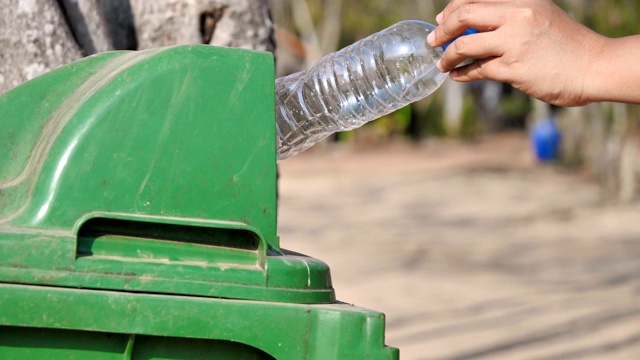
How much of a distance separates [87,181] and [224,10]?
1392mm

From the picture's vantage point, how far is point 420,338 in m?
7.09

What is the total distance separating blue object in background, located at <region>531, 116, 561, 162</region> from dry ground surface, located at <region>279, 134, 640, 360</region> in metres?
0.58

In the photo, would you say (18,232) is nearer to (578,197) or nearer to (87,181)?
(87,181)

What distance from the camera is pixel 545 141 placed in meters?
23.2

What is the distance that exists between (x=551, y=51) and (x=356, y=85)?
1161 mm

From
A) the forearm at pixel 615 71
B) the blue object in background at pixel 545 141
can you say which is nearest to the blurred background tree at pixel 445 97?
the blue object in background at pixel 545 141

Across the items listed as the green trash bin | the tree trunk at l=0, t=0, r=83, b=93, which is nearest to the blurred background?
the tree trunk at l=0, t=0, r=83, b=93

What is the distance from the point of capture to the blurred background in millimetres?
3219

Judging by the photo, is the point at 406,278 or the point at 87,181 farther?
the point at 406,278

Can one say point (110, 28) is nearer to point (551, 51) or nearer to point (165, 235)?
point (165, 235)

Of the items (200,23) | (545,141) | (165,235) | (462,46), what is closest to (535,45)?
(462,46)

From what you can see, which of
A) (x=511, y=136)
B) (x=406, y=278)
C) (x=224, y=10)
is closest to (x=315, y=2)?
(x=511, y=136)

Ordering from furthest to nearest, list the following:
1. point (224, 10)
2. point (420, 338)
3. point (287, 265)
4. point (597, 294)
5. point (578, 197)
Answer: point (578, 197)
point (597, 294)
point (420, 338)
point (224, 10)
point (287, 265)

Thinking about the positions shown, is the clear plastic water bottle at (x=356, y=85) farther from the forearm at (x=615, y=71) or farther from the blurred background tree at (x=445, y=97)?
the blurred background tree at (x=445, y=97)
